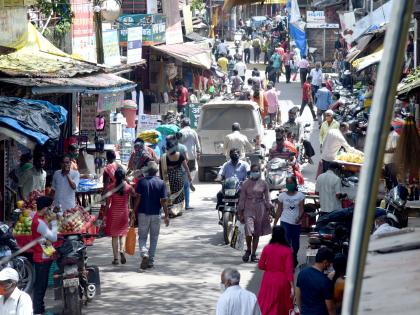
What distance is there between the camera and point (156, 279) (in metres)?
13.1

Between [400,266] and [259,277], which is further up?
[400,266]

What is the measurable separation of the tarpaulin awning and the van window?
4498 mm

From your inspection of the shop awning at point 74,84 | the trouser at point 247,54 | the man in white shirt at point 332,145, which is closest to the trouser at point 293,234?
the man in white shirt at point 332,145

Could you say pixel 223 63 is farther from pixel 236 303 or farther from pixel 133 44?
pixel 236 303

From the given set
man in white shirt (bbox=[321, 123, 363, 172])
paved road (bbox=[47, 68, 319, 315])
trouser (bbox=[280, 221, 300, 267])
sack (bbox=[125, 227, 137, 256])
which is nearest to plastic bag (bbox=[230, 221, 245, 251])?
paved road (bbox=[47, 68, 319, 315])

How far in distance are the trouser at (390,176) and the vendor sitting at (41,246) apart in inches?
206

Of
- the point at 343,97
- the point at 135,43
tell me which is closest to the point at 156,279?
the point at 135,43

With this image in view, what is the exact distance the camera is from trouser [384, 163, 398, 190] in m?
14.0

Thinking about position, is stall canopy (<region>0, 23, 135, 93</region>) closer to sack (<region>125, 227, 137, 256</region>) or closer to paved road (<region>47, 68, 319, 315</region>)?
paved road (<region>47, 68, 319, 315</region>)

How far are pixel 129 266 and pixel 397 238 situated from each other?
9.05 meters

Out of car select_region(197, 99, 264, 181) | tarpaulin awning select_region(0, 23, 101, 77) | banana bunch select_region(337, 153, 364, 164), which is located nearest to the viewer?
banana bunch select_region(337, 153, 364, 164)

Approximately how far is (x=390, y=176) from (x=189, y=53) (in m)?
19.0

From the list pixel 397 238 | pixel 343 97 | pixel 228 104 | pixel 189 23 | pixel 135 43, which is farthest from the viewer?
pixel 189 23

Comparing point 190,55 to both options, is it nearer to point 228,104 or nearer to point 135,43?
point 135,43
